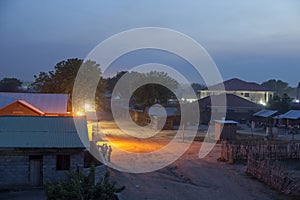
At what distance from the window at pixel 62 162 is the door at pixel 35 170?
2.30ft

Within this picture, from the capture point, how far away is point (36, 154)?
15.6 meters

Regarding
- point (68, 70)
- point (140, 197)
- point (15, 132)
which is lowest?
point (140, 197)

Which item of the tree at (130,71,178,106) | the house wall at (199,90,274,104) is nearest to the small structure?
the tree at (130,71,178,106)

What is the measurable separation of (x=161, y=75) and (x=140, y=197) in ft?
150

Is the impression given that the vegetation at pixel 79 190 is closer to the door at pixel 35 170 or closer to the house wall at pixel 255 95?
the door at pixel 35 170

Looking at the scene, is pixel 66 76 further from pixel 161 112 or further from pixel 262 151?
pixel 262 151

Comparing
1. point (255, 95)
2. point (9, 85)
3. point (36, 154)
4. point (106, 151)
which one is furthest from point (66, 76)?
point (9, 85)

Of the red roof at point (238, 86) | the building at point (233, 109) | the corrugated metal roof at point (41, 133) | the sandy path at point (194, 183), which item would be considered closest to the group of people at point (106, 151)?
the sandy path at point (194, 183)

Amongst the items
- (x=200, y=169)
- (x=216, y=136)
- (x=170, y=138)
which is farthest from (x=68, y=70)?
(x=200, y=169)

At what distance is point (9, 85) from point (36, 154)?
84.6m

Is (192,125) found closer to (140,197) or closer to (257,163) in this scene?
(257,163)

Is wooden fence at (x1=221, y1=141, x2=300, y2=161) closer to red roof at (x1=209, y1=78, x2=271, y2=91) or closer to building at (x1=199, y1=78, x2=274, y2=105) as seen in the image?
building at (x1=199, y1=78, x2=274, y2=105)

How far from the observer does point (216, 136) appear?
106 feet

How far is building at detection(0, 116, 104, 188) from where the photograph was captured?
15.3 m
